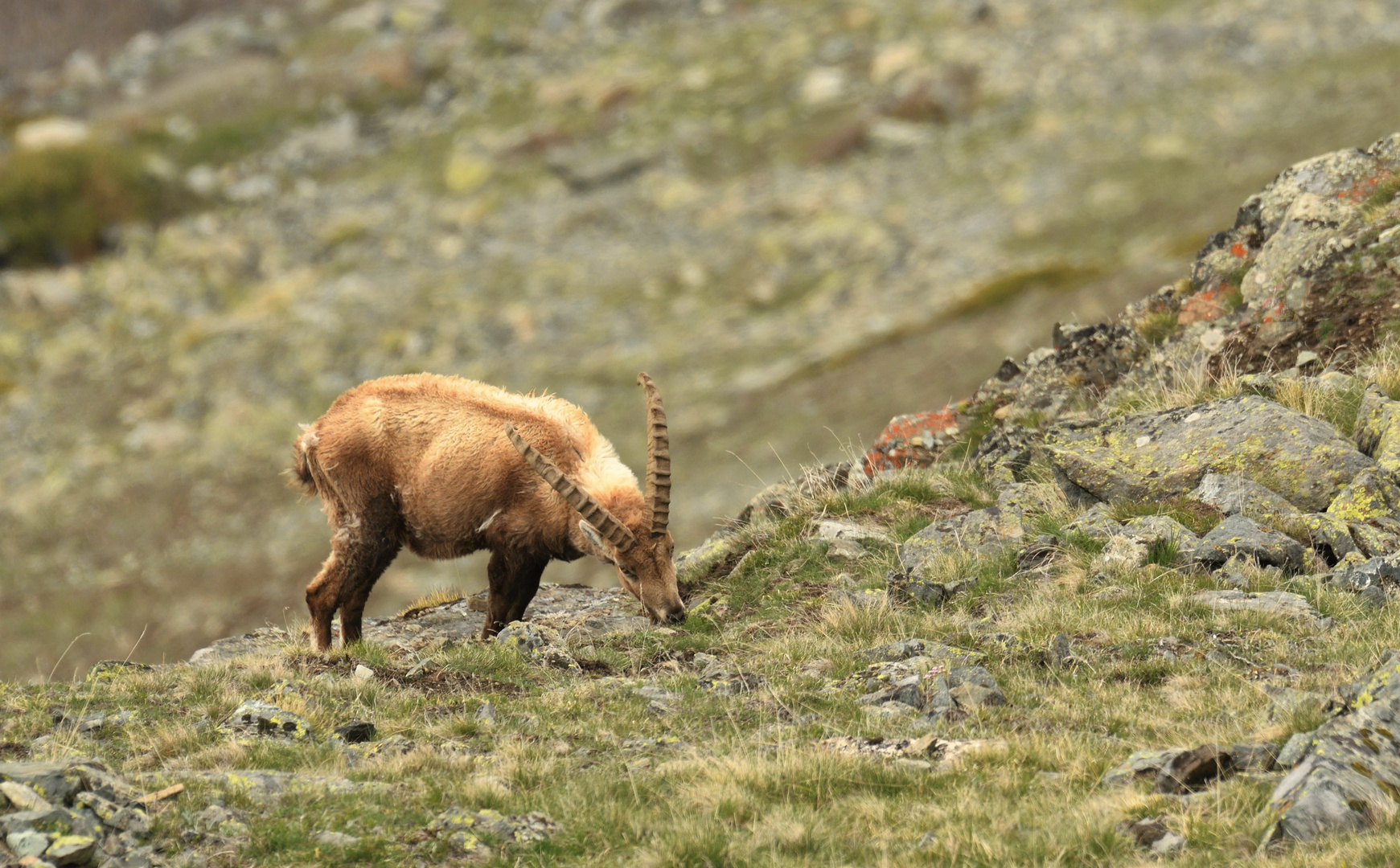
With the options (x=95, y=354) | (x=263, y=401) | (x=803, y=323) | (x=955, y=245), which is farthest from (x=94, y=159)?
(x=955, y=245)

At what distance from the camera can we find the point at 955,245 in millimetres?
39094

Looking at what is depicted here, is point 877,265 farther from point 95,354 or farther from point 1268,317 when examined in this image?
point 95,354

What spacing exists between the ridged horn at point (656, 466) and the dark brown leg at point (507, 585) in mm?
1439

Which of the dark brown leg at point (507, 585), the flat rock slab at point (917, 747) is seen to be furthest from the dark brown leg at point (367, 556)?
the flat rock slab at point (917, 747)

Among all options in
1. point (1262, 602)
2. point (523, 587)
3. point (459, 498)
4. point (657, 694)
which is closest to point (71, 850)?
point (657, 694)

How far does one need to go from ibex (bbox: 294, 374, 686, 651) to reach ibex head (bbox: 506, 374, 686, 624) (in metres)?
0.01

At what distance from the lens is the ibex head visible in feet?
35.7

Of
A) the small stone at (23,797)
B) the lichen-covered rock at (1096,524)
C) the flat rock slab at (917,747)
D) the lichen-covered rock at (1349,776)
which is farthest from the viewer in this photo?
the lichen-covered rock at (1096,524)

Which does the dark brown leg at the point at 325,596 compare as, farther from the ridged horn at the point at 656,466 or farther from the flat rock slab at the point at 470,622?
the ridged horn at the point at 656,466

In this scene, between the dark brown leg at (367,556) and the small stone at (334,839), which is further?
the dark brown leg at (367,556)

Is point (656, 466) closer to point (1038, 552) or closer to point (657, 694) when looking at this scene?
point (657, 694)

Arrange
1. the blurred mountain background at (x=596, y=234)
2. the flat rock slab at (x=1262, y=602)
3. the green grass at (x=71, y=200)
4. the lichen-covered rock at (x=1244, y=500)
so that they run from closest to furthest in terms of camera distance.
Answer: the flat rock slab at (x=1262, y=602) → the lichen-covered rock at (x=1244, y=500) → the blurred mountain background at (x=596, y=234) → the green grass at (x=71, y=200)

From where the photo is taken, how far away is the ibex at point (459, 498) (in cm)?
1123

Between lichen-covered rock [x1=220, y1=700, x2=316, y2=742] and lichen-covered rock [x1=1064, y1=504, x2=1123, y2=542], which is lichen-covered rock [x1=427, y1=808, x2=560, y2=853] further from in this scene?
lichen-covered rock [x1=1064, y1=504, x2=1123, y2=542]
